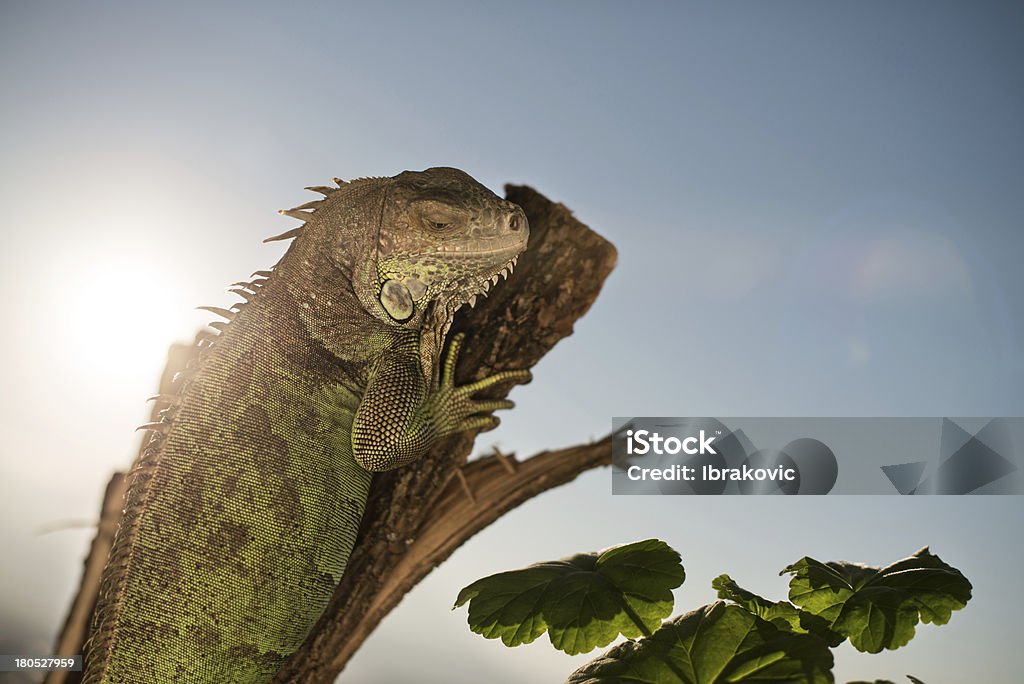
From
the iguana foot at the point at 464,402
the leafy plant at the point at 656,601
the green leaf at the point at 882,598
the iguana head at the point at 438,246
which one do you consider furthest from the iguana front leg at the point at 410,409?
the green leaf at the point at 882,598

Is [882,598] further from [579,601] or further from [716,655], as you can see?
[579,601]

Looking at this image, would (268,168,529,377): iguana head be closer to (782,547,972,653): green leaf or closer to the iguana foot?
the iguana foot

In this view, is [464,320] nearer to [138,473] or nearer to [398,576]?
[398,576]

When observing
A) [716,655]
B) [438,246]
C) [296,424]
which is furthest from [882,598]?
[296,424]

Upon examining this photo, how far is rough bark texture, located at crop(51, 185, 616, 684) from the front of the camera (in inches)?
101

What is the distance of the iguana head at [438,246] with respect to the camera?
244 centimetres

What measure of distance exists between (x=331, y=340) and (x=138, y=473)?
706 millimetres

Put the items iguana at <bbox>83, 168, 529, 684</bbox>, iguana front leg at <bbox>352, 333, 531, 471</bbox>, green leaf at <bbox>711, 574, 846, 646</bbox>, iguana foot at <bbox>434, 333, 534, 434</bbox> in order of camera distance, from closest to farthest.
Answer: green leaf at <bbox>711, 574, 846, 646</bbox>, iguana at <bbox>83, 168, 529, 684</bbox>, iguana front leg at <bbox>352, 333, 531, 471</bbox>, iguana foot at <bbox>434, 333, 534, 434</bbox>

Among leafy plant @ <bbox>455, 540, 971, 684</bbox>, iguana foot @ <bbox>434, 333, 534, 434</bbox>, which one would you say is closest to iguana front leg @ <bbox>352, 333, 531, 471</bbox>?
iguana foot @ <bbox>434, 333, 534, 434</bbox>

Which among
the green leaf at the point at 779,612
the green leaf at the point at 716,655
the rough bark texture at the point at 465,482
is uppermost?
the rough bark texture at the point at 465,482

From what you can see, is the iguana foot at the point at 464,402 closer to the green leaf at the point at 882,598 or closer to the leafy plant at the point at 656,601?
the leafy plant at the point at 656,601

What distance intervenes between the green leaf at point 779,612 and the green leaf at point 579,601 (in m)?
0.14

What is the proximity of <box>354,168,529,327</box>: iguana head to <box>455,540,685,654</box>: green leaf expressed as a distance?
122cm

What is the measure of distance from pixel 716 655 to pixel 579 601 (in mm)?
279
